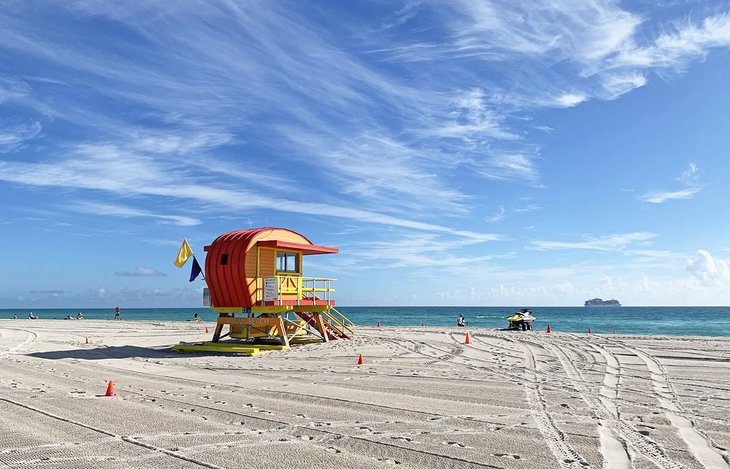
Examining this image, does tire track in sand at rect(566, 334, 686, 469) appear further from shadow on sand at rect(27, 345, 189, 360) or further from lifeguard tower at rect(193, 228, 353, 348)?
shadow on sand at rect(27, 345, 189, 360)

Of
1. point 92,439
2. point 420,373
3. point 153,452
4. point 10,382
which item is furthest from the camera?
point 420,373

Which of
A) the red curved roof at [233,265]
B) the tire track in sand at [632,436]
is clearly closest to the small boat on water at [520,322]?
the red curved roof at [233,265]

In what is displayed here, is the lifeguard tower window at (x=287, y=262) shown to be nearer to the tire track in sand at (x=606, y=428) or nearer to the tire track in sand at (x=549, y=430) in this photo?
the tire track in sand at (x=549, y=430)

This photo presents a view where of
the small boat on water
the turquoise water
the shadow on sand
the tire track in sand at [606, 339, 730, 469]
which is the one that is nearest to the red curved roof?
the shadow on sand

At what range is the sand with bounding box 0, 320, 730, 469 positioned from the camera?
279 inches

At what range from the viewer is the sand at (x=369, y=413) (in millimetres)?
7074

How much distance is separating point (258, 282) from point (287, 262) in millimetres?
2243

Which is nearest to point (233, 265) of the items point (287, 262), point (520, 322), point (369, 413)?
point (287, 262)

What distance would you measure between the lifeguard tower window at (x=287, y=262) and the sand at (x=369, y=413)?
6.17 meters

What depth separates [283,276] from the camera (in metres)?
24.0

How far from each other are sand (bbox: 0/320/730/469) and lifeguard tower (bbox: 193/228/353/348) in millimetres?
4137

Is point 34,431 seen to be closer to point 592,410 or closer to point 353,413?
point 353,413

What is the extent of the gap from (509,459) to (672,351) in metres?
18.2

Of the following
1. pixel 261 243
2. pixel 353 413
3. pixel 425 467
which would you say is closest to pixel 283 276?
pixel 261 243
